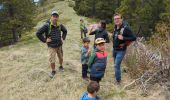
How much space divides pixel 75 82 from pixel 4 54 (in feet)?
22.1

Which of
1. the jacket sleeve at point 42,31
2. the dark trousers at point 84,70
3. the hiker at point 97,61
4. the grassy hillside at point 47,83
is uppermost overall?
the jacket sleeve at point 42,31

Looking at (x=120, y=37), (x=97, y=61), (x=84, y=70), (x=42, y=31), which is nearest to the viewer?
(x=97, y=61)

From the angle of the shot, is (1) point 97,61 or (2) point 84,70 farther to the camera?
(2) point 84,70

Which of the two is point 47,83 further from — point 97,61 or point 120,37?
point 120,37

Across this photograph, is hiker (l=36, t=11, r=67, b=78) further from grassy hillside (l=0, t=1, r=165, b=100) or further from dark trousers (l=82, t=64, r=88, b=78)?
dark trousers (l=82, t=64, r=88, b=78)

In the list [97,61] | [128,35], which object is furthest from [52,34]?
[128,35]

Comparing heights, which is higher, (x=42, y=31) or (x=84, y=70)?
(x=42, y=31)

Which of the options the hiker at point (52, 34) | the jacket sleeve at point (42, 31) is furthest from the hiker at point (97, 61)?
the jacket sleeve at point (42, 31)

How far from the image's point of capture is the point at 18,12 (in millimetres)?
24000

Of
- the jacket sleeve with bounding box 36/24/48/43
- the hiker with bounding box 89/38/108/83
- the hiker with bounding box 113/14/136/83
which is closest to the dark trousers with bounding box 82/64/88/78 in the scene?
the hiker with bounding box 113/14/136/83

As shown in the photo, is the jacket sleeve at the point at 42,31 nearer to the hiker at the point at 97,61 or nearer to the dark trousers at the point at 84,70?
the dark trousers at the point at 84,70

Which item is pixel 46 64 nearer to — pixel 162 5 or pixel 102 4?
pixel 162 5

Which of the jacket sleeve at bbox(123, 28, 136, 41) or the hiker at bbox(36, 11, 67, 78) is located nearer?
the jacket sleeve at bbox(123, 28, 136, 41)

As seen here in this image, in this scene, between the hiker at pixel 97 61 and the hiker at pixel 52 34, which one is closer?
the hiker at pixel 97 61
